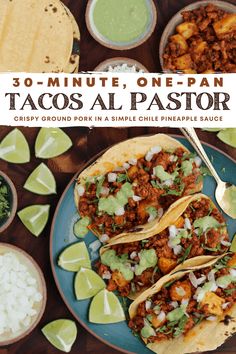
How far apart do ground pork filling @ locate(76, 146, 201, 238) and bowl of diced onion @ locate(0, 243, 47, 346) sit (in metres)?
0.24

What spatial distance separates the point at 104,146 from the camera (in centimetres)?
193

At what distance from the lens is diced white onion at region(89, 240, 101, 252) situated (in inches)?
74.4

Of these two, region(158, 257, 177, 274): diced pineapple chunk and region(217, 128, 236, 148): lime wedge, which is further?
region(217, 128, 236, 148): lime wedge

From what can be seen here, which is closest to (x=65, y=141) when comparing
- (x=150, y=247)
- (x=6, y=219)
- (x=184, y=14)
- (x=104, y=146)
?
(x=104, y=146)

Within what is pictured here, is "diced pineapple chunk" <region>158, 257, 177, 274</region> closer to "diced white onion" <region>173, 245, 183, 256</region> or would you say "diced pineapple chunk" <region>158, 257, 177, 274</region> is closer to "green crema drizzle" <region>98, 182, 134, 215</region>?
"diced white onion" <region>173, 245, 183, 256</region>

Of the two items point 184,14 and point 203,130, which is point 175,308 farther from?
point 184,14

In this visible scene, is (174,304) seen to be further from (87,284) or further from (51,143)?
(51,143)

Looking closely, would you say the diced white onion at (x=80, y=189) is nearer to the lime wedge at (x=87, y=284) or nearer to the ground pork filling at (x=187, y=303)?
the lime wedge at (x=87, y=284)

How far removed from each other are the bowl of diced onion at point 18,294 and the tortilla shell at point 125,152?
254mm

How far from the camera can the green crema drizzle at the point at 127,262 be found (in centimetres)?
182

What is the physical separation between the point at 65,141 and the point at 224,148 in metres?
0.53

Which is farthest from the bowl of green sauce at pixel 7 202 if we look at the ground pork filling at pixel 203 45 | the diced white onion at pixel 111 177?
the ground pork filling at pixel 203 45

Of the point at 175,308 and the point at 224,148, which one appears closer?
the point at 175,308

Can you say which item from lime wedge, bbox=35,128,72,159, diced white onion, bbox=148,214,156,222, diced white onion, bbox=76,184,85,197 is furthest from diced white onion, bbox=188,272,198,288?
lime wedge, bbox=35,128,72,159
